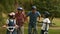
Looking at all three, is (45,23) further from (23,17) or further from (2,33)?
(2,33)

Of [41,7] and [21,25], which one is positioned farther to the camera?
[41,7]

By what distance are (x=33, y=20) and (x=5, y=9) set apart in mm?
2722

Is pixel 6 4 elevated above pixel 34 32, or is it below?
above

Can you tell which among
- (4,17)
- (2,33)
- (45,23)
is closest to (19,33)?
(45,23)

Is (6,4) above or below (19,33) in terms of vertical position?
above

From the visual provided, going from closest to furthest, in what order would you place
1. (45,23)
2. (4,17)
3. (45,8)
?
(45,23) < (4,17) < (45,8)

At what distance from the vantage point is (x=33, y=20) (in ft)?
41.2

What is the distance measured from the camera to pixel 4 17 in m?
14.7

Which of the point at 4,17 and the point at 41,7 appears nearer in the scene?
the point at 4,17

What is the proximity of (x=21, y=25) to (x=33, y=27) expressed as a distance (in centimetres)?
71

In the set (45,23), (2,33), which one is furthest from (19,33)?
(2,33)

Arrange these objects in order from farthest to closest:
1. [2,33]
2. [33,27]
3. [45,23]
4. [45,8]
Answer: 1. [45,8]
2. [2,33]
3. [33,27]
4. [45,23]

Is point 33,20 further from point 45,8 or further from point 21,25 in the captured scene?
point 45,8

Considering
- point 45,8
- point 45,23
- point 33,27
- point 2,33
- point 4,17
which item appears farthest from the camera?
point 45,8
